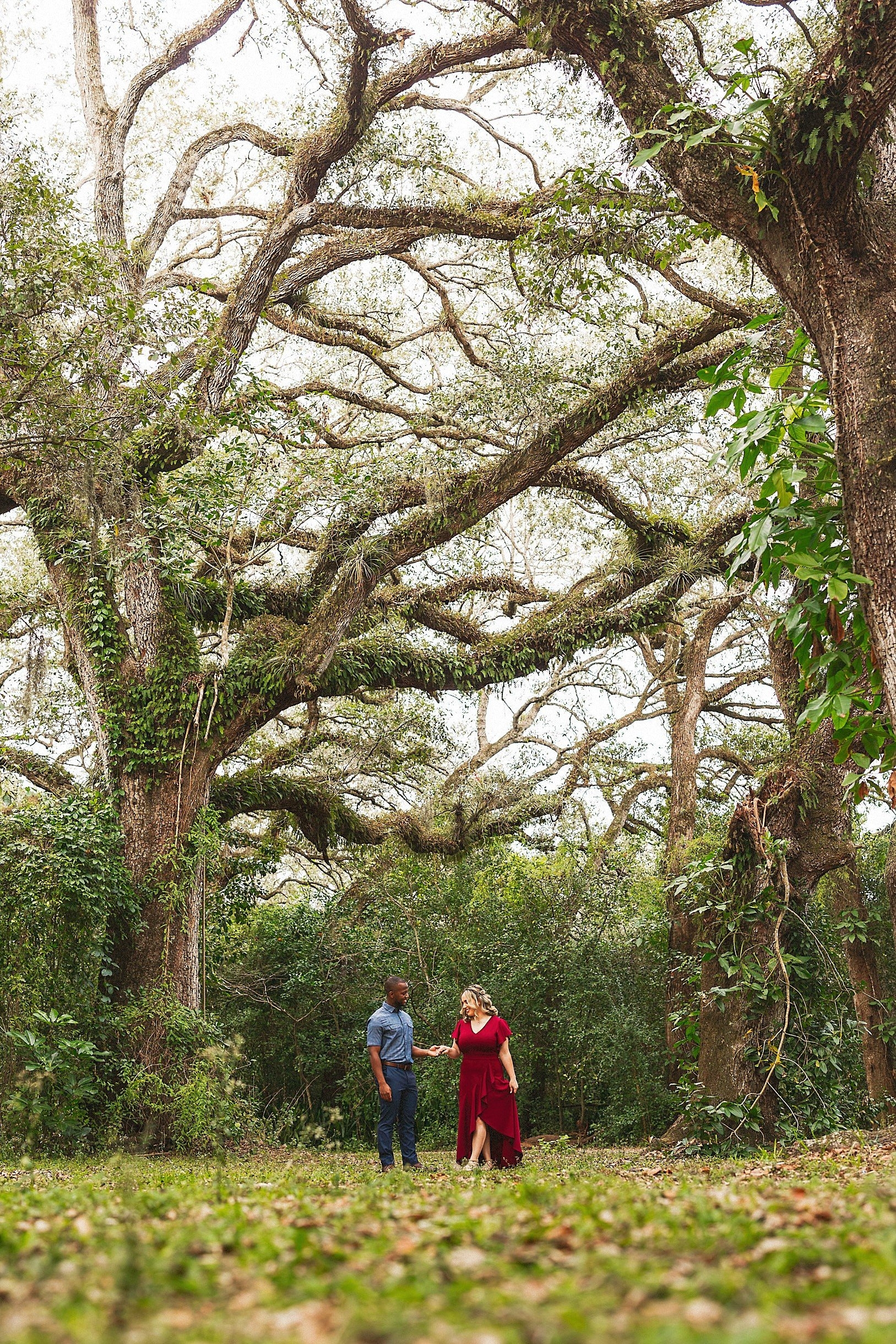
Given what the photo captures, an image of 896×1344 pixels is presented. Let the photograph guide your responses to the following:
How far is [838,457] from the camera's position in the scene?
13.8 ft

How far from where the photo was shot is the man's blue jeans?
6918 millimetres

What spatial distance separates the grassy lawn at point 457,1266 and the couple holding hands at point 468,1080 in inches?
134

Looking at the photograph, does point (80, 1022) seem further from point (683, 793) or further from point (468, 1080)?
point (683, 793)

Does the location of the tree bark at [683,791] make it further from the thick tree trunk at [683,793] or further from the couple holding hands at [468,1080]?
the couple holding hands at [468,1080]

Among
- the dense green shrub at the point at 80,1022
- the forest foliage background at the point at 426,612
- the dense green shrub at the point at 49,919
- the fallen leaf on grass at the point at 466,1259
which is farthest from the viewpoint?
the dense green shrub at the point at 49,919

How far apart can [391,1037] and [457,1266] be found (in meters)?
5.22

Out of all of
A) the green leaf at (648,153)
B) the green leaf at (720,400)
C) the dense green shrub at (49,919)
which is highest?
the green leaf at (648,153)

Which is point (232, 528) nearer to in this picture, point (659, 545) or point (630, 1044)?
point (659, 545)

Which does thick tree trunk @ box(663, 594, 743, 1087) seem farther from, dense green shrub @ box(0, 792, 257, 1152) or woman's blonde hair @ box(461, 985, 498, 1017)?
dense green shrub @ box(0, 792, 257, 1152)

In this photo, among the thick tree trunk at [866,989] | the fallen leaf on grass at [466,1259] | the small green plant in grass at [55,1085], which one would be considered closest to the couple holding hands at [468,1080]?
the small green plant in grass at [55,1085]

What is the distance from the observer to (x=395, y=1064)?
7.09 metres

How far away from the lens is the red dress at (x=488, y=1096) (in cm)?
714

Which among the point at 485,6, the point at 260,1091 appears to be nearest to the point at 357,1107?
the point at 260,1091

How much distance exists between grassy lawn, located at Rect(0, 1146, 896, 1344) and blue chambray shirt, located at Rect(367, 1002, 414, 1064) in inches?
132
